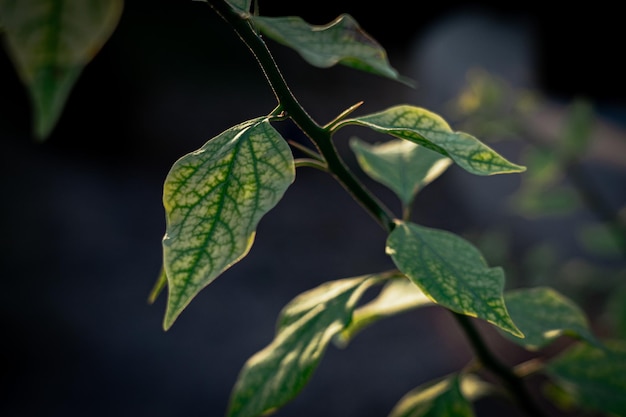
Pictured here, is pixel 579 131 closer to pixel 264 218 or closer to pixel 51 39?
pixel 51 39

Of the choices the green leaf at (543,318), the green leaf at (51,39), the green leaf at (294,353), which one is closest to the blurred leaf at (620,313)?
the green leaf at (543,318)

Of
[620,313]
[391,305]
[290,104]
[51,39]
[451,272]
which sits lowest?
[620,313]

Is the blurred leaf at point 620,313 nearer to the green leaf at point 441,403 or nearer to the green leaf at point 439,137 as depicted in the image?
the green leaf at point 441,403

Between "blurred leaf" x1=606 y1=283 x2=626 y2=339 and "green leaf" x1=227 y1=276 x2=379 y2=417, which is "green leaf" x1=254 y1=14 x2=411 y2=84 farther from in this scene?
"blurred leaf" x1=606 y1=283 x2=626 y2=339

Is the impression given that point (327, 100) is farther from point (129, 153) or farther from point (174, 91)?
point (129, 153)

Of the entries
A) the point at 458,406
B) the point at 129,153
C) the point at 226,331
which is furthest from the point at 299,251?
the point at 458,406

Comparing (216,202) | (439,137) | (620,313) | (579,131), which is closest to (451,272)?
(439,137)
